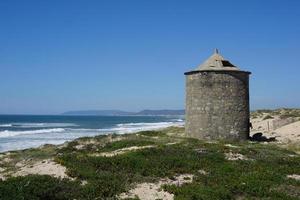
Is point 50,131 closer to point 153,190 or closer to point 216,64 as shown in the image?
point 216,64

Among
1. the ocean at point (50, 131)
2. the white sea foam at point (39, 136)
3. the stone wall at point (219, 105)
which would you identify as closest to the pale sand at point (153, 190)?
Result: the stone wall at point (219, 105)

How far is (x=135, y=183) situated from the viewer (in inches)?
530

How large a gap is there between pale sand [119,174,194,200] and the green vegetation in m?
0.21

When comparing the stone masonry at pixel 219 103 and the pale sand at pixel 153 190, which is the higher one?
the stone masonry at pixel 219 103

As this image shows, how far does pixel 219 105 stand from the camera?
2611cm

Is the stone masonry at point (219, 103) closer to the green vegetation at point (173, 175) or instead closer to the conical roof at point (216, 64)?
the conical roof at point (216, 64)

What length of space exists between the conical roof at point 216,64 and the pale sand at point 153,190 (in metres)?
13.3

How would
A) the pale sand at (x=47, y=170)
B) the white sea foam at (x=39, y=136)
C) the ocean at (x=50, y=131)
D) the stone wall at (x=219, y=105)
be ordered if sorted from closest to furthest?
the pale sand at (x=47, y=170) < the stone wall at (x=219, y=105) < the white sea foam at (x=39, y=136) < the ocean at (x=50, y=131)

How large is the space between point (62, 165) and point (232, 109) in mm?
13369

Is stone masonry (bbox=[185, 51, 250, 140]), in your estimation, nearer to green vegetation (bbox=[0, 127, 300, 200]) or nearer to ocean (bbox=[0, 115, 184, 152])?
green vegetation (bbox=[0, 127, 300, 200])

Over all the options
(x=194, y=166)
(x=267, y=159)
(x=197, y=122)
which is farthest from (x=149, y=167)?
(x=197, y=122)

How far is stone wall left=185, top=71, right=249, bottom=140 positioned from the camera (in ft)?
85.7

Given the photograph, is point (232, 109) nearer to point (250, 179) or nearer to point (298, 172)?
point (298, 172)

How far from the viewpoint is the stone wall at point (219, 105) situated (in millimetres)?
26125
